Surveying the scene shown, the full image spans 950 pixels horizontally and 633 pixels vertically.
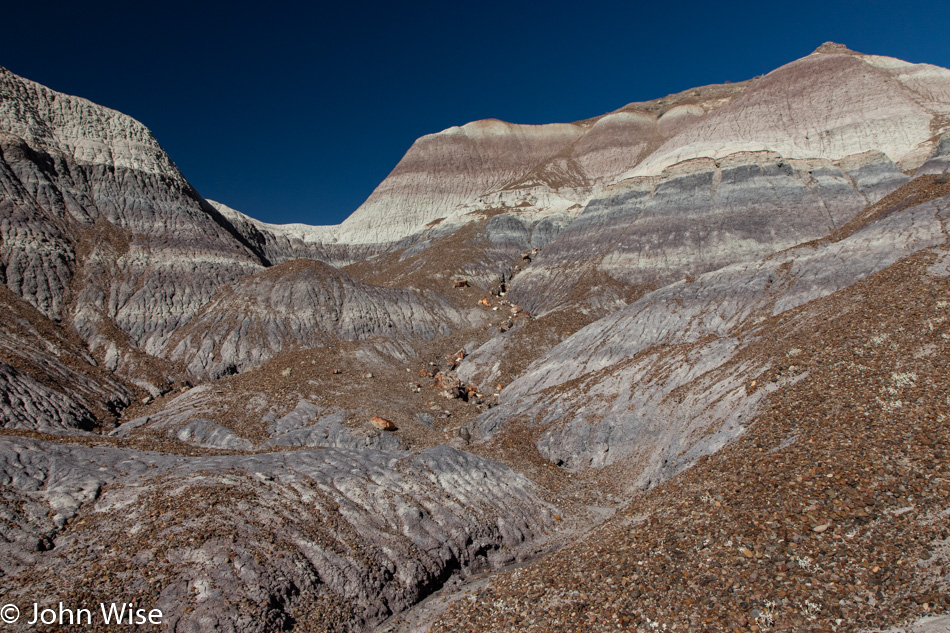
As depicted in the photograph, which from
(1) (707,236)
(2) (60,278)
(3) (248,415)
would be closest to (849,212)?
(1) (707,236)

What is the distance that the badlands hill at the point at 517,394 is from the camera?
9.33 m

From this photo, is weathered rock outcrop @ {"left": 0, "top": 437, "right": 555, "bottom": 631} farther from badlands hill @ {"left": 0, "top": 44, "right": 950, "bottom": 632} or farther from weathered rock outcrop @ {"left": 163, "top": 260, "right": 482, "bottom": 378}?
weathered rock outcrop @ {"left": 163, "top": 260, "right": 482, "bottom": 378}

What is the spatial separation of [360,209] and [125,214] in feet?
154

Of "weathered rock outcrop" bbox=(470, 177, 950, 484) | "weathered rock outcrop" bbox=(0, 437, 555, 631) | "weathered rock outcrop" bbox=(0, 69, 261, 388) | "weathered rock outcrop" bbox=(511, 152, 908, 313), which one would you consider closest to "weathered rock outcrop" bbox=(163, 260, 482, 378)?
"weathered rock outcrop" bbox=(0, 69, 261, 388)

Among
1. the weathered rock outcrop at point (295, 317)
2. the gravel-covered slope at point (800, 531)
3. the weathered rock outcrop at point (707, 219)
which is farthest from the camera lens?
the weathered rock outcrop at point (707, 219)

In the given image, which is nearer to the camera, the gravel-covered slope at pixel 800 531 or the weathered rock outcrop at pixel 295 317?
the gravel-covered slope at pixel 800 531

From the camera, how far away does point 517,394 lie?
2934 centimetres

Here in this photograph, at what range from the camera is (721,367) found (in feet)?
66.5

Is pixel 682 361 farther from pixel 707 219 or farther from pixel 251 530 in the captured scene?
pixel 707 219

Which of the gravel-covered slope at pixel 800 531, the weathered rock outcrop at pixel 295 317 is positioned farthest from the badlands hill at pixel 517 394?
the weathered rock outcrop at pixel 295 317

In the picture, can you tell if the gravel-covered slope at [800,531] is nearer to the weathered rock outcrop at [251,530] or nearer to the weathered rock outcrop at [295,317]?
the weathered rock outcrop at [251,530]

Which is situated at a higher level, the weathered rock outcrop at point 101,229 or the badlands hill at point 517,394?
the weathered rock outcrop at point 101,229

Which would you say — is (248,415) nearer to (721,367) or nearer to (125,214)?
(721,367)

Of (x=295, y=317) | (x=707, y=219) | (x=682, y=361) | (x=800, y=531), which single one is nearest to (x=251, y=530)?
(x=800, y=531)
